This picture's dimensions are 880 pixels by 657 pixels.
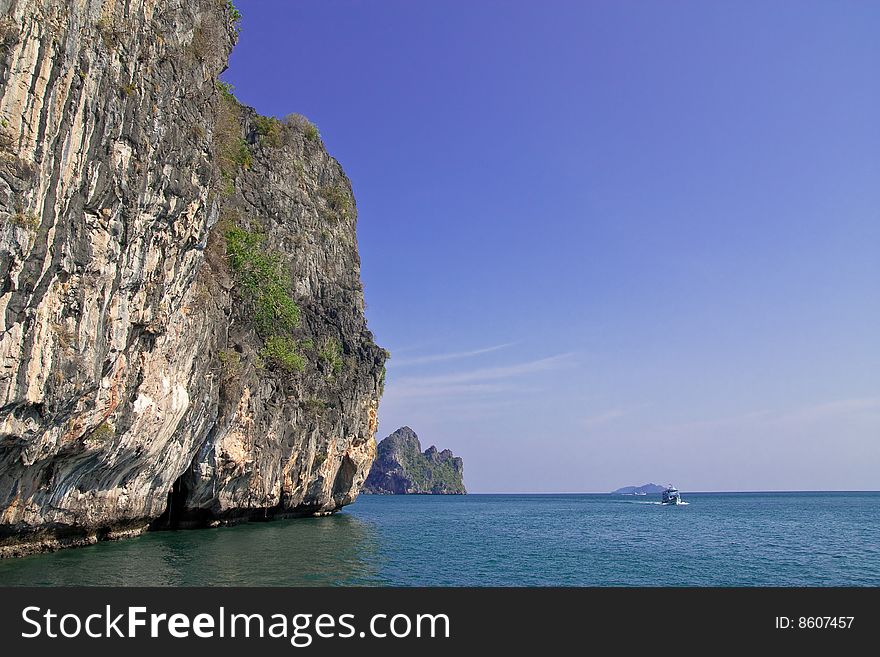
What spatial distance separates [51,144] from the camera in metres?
12.1

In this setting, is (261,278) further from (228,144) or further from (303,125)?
(303,125)

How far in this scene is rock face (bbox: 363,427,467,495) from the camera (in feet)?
543

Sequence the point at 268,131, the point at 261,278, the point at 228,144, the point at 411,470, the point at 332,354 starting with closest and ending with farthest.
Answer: the point at 228,144, the point at 261,278, the point at 268,131, the point at 332,354, the point at 411,470

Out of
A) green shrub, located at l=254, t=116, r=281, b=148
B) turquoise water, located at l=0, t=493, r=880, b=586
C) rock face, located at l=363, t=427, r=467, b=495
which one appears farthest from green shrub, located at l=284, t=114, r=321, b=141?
rock face, located at l=363, t=427, r=467, b=495

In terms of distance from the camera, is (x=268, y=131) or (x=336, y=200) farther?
(x=336, y=200)

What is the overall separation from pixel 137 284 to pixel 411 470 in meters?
159

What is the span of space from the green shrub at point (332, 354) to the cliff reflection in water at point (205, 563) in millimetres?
13310

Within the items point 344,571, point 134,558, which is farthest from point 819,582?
point 134,558

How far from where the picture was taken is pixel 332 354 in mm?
39281

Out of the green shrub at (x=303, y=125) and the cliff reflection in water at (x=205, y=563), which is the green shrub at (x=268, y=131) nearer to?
the green shrub at (x=303, y=125)

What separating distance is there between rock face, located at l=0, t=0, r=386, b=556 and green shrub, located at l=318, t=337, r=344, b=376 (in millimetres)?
2990

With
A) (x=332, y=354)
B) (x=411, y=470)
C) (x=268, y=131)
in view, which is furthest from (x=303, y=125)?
(x=411, y=470)

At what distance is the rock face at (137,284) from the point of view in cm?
1220
